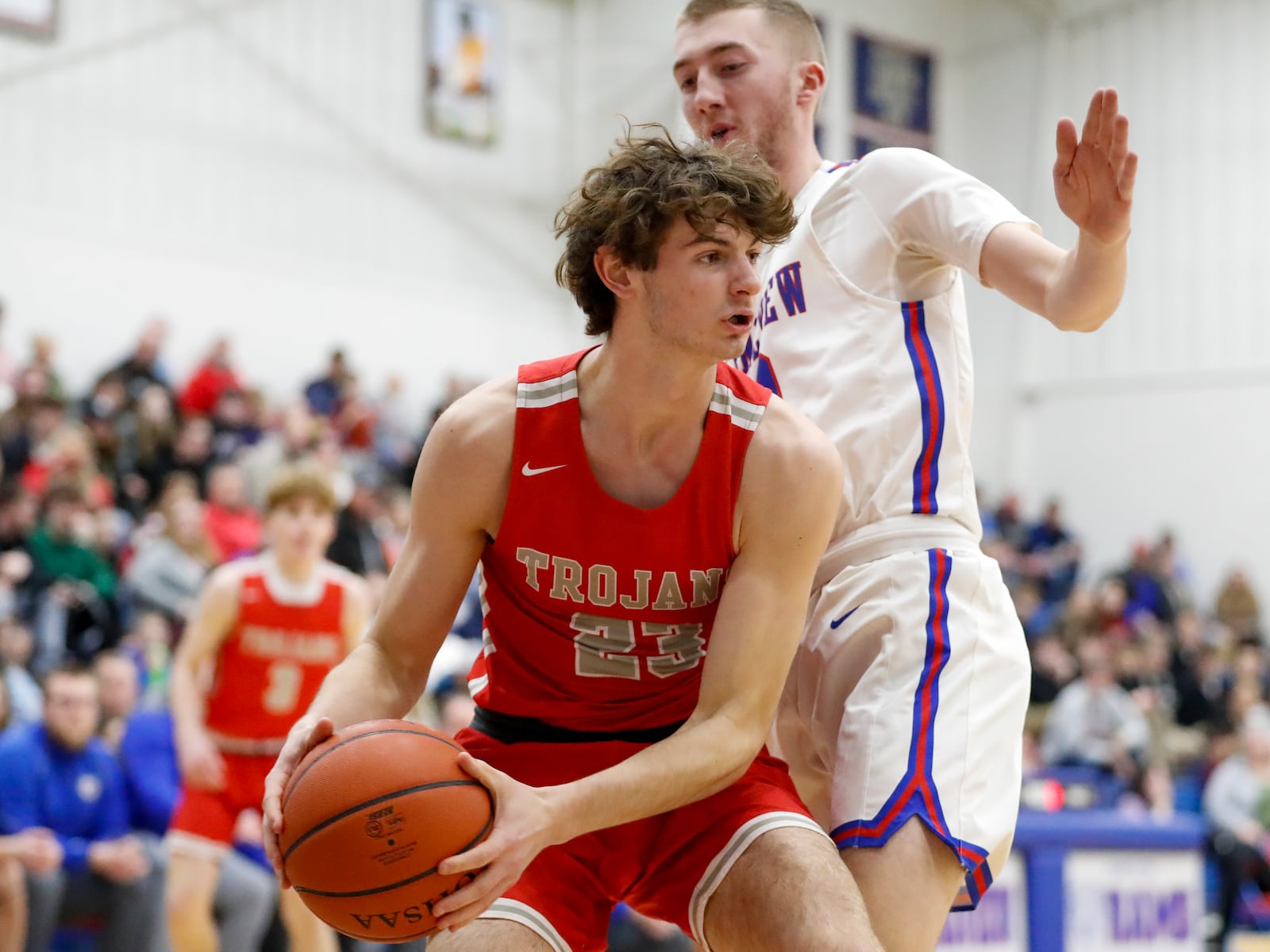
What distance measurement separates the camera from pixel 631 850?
123 inches

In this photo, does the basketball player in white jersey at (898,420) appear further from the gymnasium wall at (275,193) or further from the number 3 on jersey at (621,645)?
the gymnasium wall at (275,193)

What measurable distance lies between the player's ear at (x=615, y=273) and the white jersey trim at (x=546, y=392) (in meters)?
0.23

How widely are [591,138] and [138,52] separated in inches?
228

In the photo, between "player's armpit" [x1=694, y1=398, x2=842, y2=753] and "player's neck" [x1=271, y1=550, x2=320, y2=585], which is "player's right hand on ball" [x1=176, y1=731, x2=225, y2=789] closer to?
"player's neck" [x1=271, y1=550, x2=320, y2=585]

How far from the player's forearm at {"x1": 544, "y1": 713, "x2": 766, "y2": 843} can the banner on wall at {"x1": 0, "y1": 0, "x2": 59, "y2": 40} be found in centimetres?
1453

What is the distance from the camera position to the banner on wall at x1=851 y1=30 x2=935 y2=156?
66.0ft

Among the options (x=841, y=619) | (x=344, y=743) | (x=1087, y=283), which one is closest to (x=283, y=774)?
(x=344, y=743)

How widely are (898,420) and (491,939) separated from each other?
4.88 ft

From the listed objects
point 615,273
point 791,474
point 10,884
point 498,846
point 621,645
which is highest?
point 615,273

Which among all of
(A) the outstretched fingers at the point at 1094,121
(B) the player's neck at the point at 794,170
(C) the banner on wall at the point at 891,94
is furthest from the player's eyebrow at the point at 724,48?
(C) the banner on wall at the point at 891,94

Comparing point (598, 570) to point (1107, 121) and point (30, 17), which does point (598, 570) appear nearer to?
point (1107, 121)

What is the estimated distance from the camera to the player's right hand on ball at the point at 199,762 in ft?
19.8

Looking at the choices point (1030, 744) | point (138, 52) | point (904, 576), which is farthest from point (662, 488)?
point (138, 52)

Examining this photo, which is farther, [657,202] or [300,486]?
[300,486]
